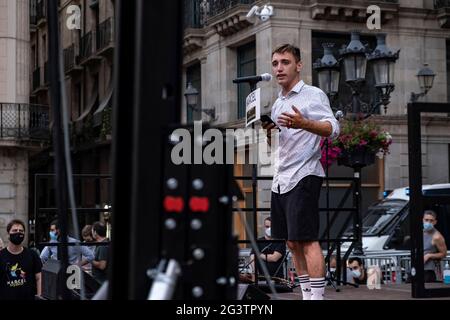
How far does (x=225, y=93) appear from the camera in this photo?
25.7 m

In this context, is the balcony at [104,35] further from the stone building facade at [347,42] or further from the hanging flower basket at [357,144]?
the hanging flower basket at [357,144]

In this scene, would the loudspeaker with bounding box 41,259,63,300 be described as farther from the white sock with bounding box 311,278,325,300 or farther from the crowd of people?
the white sock with bounding box 311,278,325,300

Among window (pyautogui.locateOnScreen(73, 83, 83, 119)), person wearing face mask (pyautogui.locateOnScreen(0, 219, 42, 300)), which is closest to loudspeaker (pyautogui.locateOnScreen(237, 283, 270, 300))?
person wearing face mask (pyautogui.locateOnScreen(0, 219, 42, 300))

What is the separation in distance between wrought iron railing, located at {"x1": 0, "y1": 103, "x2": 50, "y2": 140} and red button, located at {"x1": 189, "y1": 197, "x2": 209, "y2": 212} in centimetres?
2347

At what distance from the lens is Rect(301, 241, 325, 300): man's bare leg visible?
16.9 ft

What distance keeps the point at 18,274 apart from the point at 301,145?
153 inches

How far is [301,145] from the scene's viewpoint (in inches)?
208

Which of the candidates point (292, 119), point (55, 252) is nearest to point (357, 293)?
point (292, 119)

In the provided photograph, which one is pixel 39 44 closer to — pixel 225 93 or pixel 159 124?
pixel 225 93

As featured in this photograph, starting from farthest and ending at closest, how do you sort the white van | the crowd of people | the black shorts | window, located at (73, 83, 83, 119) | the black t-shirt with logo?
1. window, located at (73, 83, 83, 119)
2. the white van
3. the black t-shirt with logo
4. the crowd of people
5. the black shorts

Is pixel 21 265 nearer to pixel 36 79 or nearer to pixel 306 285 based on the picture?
pixel 306 285

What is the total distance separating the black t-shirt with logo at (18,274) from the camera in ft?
26.0
